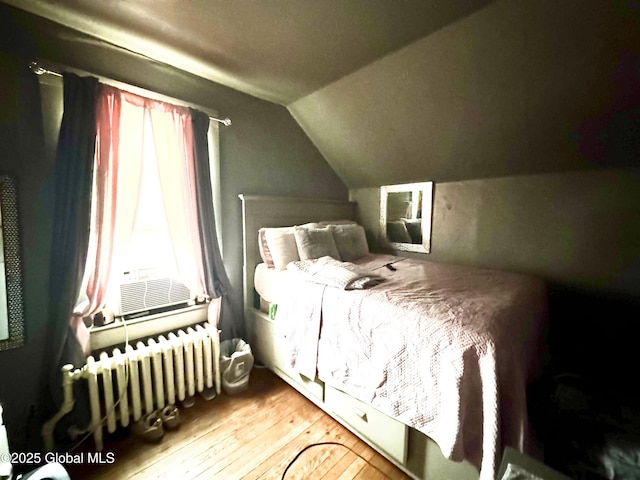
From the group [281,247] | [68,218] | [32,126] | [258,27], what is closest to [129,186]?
[68,218]

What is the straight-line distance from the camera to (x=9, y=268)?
53.7 inches

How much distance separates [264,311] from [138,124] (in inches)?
66.1

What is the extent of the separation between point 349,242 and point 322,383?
1326 millimetres

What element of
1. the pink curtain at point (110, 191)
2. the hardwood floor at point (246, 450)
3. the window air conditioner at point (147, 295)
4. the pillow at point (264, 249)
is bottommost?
the hardwood floor at point (246, 450)

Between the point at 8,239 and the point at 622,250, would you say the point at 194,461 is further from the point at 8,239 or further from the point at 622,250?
the point at 622,250

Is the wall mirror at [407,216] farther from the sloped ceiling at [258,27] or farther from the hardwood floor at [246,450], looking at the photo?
the hardwood floor at [246,450]

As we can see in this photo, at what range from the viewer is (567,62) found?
1.50m

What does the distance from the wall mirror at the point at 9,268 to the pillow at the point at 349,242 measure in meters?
2.13

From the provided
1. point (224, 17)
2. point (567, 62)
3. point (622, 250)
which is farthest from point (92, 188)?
point (622, 250)

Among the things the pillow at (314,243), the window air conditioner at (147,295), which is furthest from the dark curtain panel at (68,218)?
the pillow at (314,243)

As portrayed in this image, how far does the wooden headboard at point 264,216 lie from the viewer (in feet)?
7.61

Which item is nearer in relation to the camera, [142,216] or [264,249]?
[142,216]

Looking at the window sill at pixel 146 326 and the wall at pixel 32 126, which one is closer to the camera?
the wall at pixel 32 126

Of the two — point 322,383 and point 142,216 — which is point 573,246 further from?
point 142,216
